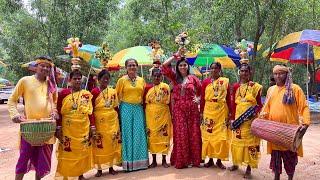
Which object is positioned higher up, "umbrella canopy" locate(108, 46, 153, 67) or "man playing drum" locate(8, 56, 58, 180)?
"umbrella canopy" locate(108, 46, 153, 67)

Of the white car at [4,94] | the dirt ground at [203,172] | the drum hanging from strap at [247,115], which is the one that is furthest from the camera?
the white car at [4,94]

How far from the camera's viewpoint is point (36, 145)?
520 cm

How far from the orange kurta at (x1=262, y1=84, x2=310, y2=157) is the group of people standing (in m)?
0.02

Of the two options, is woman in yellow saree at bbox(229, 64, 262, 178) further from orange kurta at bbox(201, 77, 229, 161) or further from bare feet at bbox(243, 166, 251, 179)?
orange kurta at bbox(201, 77, 229, 161)

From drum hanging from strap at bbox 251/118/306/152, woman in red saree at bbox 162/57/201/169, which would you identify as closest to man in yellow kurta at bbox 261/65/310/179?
drum hanging from strap at bbox 251/118/306/152

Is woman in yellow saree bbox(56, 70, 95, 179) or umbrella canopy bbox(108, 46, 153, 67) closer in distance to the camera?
woman in yellow saree bbox(56, 70, 95, 179)

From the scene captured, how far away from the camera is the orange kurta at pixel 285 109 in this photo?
5.42 m

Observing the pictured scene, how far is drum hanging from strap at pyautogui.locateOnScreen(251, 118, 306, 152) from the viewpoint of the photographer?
16.4 feet

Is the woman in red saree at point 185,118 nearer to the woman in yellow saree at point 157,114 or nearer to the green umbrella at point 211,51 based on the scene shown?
the woman in yellow saree at point 157,114

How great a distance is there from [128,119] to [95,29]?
13.7 meters

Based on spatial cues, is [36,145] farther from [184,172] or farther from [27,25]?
[27,25]

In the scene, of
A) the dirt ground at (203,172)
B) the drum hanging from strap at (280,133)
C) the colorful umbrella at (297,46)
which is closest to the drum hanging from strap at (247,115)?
the drum hanging from strap at (280,133)

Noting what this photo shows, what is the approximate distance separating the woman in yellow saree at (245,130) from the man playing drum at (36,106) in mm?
2756

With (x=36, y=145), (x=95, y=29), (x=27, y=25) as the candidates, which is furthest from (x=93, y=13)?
(x=36, y=145)
